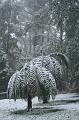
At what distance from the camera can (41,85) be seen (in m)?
12.4

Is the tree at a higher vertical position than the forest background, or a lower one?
lower

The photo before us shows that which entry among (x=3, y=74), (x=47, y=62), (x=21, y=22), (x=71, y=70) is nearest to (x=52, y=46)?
(x=71, y=70)

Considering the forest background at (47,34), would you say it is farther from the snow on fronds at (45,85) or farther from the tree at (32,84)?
the snow on fronds at (45,85)

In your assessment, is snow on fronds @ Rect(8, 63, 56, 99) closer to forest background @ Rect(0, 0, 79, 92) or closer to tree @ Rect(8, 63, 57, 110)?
tree @ Rect(8, 63, 57, 110)

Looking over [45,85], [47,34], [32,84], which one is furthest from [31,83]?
[47,34]

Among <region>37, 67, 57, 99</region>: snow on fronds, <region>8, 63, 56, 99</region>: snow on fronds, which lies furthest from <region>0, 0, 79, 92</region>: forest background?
<region>37, 67, 57, 99</region>: snow on fronds

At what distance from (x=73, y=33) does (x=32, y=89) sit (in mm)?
10714

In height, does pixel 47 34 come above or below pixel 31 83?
above

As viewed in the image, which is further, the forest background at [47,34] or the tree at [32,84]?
the forest background at [47,34]

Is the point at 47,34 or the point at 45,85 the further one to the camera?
the point at 47,34

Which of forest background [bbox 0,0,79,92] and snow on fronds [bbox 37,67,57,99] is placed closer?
snow on fronds [bbox 37,67,57,99]

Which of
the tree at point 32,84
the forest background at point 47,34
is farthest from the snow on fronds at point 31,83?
the forest background at point 47,34

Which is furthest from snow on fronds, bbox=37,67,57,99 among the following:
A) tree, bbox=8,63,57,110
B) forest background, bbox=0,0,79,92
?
forest background, bbox=0,0,79,92

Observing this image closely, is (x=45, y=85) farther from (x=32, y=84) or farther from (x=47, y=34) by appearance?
(x=47, y=34)
